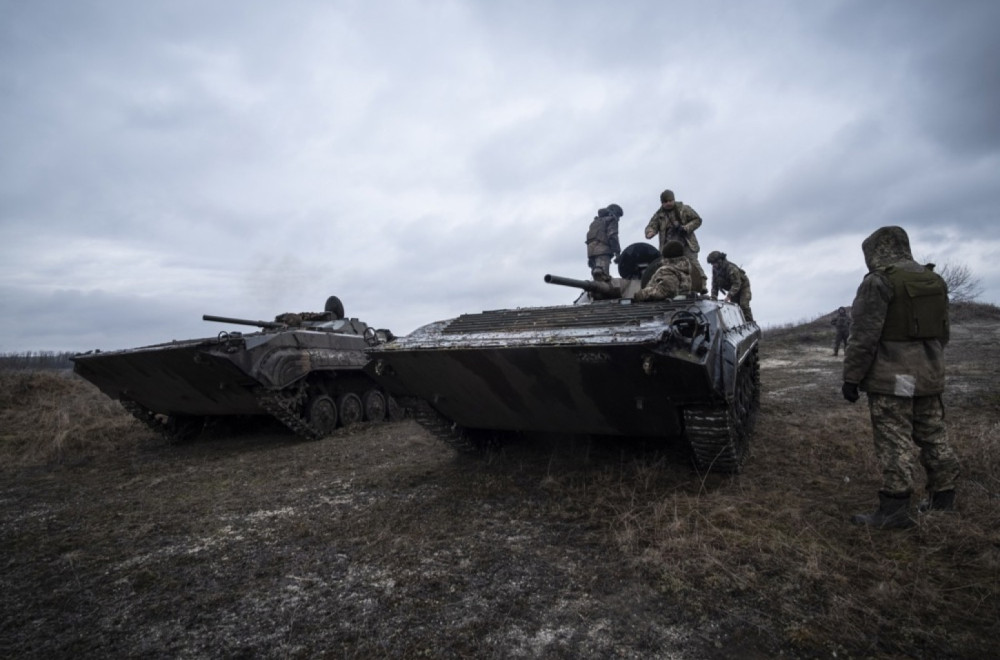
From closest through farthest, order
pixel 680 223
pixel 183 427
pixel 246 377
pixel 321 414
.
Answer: pixel 246 377 < pixel 680 223 < pixel 321 414 < pixel 183 427

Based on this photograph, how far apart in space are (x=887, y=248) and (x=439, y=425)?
3751 mm

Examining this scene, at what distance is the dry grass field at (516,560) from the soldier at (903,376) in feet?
0.72

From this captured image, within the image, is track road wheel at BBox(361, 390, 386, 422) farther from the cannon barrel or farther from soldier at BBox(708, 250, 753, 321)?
soldier at BBox(708, 250, 753, 321)

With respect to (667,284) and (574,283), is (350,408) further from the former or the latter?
(667,284)

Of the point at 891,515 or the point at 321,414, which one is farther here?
the point at 321,414

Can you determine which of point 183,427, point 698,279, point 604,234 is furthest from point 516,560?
point 604,234

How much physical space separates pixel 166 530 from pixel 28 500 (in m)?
2.44

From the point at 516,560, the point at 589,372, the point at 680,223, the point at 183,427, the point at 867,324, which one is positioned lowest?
the point at 516,560

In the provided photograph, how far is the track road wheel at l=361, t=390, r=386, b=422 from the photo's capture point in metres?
9.72

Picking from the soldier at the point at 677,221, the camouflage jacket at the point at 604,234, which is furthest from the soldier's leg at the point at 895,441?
the camouflage jacket at the point at 604,234

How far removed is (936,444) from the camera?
3227mm

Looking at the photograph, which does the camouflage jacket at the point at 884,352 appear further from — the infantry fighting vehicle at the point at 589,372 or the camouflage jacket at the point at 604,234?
the camouflage jacket at the point at 604,234

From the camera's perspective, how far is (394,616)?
8.25 ft

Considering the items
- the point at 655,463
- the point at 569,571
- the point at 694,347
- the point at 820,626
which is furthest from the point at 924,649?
the point at 655,463
